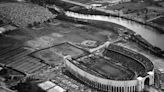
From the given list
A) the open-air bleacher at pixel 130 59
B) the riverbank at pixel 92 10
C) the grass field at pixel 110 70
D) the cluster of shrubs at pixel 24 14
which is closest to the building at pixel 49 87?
the grass field at pixel 110 70

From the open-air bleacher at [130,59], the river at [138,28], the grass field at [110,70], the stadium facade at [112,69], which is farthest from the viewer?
the river at [138,28]

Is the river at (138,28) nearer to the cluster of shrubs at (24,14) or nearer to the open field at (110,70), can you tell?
the cluster of shrubs at (24,14)

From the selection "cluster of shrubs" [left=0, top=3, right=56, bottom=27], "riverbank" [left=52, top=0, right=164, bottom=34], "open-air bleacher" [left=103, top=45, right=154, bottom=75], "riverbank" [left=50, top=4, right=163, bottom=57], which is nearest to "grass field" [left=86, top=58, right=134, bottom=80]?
"open-air bleacher" [left=103, top=45, right=154, bottom=75]

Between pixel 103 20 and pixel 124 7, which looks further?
pixel 124 7

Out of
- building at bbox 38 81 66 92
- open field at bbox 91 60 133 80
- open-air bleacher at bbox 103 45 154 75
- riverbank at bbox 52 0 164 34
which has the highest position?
riverbank at bbox 52 0 164 34

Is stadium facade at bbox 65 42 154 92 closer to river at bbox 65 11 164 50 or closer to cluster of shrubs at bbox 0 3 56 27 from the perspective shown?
river at bbox 65 11 164 50

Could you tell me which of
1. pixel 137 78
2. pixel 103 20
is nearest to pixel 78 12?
pixel 103 20

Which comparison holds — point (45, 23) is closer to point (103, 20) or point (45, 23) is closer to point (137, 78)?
point (103, 20)

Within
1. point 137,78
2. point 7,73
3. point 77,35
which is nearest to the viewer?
point 137,78
